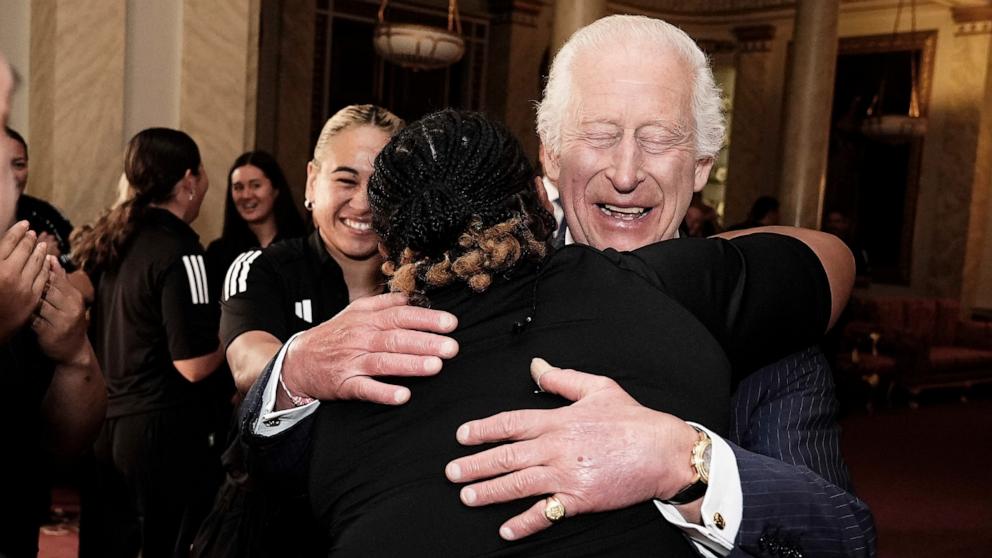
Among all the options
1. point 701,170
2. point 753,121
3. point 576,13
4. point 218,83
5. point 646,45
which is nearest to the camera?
point 646,45

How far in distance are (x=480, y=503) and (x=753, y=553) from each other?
37 centimetres

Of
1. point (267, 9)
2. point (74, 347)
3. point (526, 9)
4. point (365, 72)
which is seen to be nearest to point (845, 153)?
point (526, 9)

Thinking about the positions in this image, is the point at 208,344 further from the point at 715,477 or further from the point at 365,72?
the point at 365,72

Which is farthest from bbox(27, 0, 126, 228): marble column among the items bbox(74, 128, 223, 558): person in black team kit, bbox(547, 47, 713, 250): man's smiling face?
bbox(547, 47, 713, 250): man's smiling face

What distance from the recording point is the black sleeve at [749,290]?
1.26 m

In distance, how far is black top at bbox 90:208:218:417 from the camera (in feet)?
11.2

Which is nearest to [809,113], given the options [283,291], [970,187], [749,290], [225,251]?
[970,187]

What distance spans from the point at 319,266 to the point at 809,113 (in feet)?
26.1

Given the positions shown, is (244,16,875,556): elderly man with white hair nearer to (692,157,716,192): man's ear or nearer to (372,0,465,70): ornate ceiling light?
(692,157,716,192): man's ear

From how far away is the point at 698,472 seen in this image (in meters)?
1.18

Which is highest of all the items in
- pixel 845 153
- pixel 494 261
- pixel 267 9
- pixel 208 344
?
pixel 267 9

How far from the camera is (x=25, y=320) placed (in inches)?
68.4

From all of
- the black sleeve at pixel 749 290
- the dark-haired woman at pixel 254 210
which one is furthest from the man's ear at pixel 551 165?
the dark-haired woman at pixel 254 210

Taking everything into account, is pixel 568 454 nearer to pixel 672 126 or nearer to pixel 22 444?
pixel 672 126
